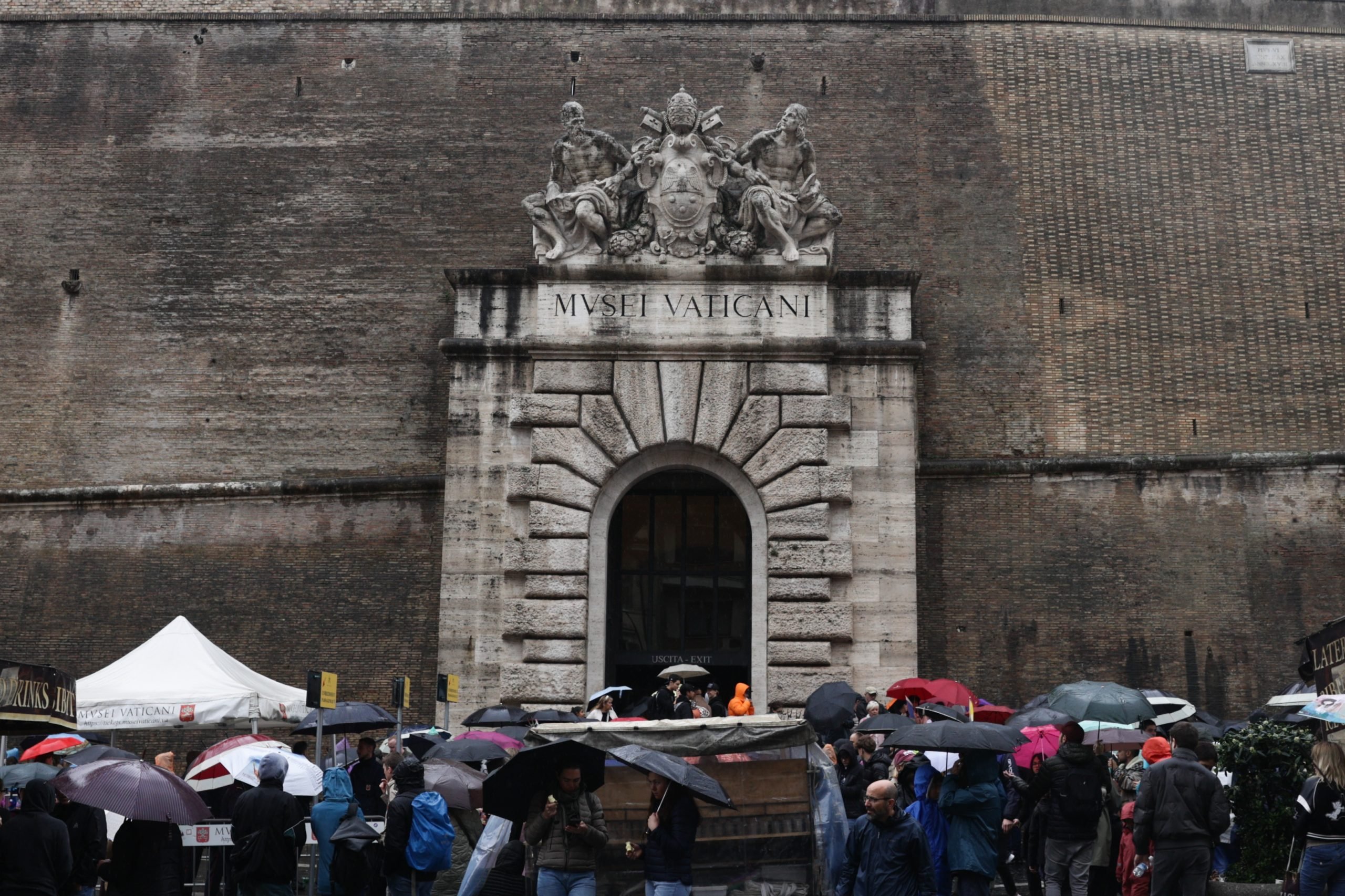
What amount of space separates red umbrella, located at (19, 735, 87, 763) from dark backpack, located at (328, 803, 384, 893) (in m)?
2.12

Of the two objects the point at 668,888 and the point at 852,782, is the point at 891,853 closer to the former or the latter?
the point at 668,888

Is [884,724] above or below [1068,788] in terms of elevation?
above

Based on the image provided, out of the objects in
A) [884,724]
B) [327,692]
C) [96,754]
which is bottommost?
[96,754]

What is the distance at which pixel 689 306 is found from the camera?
56.4 feet

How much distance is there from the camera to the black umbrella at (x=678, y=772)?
341 inches

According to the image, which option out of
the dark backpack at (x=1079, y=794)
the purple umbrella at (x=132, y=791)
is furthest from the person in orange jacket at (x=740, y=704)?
the purple umbrella at (x=132, y=791)

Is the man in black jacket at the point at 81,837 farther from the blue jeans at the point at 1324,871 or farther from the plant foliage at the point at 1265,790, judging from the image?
the plant foliage at the point at 1265,790

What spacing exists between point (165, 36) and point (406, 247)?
436 cm

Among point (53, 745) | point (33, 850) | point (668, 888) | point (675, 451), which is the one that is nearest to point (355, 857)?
point (33, 850)

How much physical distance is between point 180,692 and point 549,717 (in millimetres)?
3121

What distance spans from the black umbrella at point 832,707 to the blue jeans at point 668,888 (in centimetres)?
497

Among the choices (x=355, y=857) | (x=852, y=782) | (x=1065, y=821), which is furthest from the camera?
(x=852, y=782)

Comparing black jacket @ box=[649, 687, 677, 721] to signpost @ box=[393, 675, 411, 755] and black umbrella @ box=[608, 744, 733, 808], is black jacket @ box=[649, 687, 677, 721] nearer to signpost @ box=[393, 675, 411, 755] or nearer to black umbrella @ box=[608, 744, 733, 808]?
signpost @ box=[393, 675, 411, 755]

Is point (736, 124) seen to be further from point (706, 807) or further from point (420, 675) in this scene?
point (706, 807)
